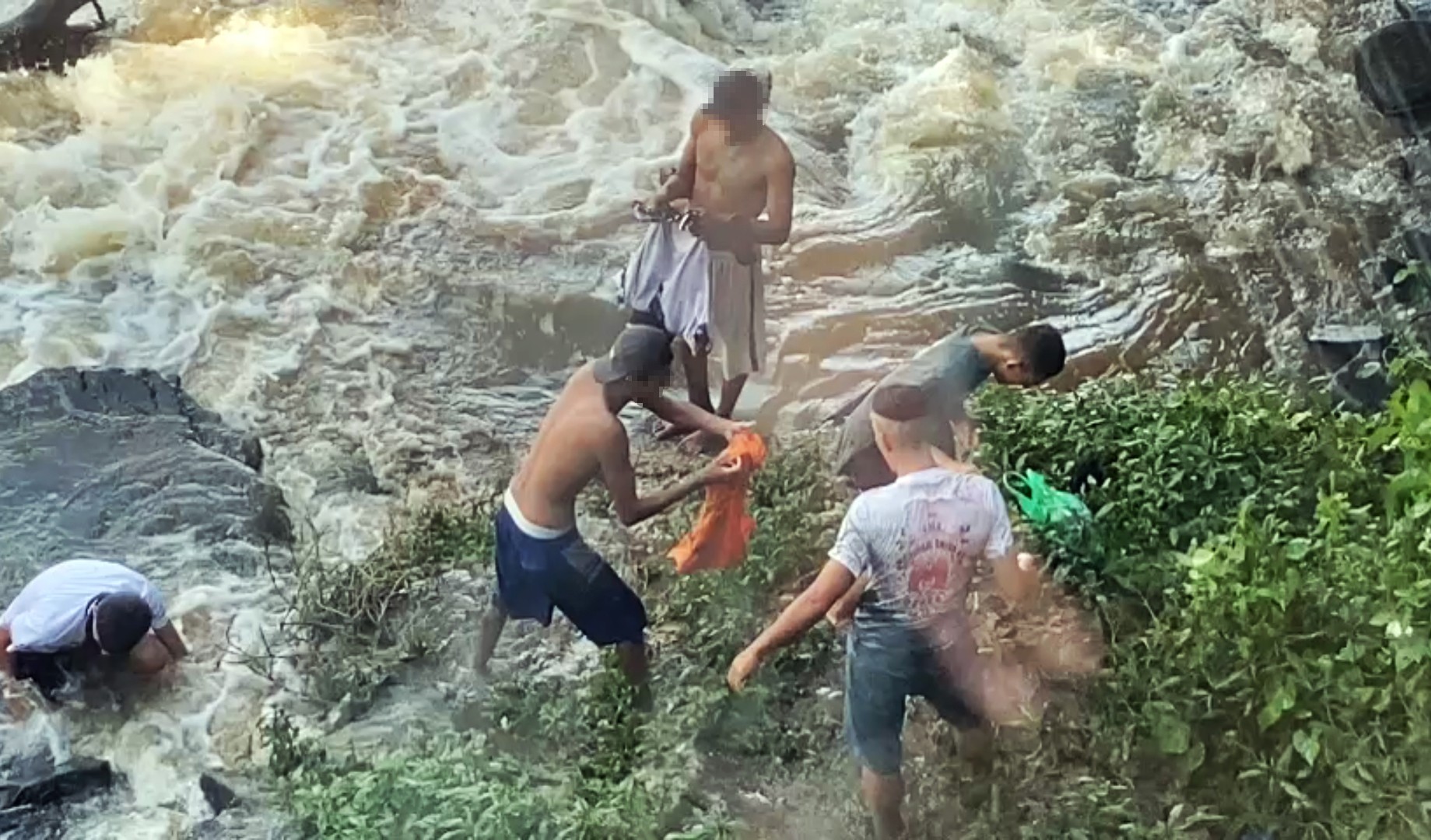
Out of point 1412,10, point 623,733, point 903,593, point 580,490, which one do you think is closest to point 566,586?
point 580,490

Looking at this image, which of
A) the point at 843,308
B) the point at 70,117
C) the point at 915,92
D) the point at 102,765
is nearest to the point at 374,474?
the point at 102,765

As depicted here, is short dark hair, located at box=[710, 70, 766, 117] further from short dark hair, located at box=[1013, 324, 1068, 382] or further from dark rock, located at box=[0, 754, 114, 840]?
dark rock, located at box=[0, 754, 114, 840]

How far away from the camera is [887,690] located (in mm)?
2693

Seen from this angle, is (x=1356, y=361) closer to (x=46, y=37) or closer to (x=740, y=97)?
(x=740, y=97)

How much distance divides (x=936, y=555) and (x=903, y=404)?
11.0 inches

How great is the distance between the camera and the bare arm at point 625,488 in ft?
9.35

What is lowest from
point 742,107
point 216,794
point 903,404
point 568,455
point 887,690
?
point 216,794

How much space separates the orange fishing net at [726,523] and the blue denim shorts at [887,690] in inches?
16.0

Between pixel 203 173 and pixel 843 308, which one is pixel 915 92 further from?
pixel 203 173

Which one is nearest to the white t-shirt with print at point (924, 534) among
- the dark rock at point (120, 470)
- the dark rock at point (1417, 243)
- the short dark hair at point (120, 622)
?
the short dark hair at point (120, 622)

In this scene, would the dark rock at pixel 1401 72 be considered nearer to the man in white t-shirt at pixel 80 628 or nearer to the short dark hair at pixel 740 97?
the short dark hair at pixel 740 97

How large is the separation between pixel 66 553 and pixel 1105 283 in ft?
8.73

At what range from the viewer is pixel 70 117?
499 centimetres

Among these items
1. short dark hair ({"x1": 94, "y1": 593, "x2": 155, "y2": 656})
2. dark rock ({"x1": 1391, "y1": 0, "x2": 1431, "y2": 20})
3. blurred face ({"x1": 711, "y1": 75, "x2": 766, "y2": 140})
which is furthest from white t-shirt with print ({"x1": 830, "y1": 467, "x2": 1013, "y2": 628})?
dark rock ({"x1": 1391, "y1": 0, "x2": 1431, "y2": 20})
